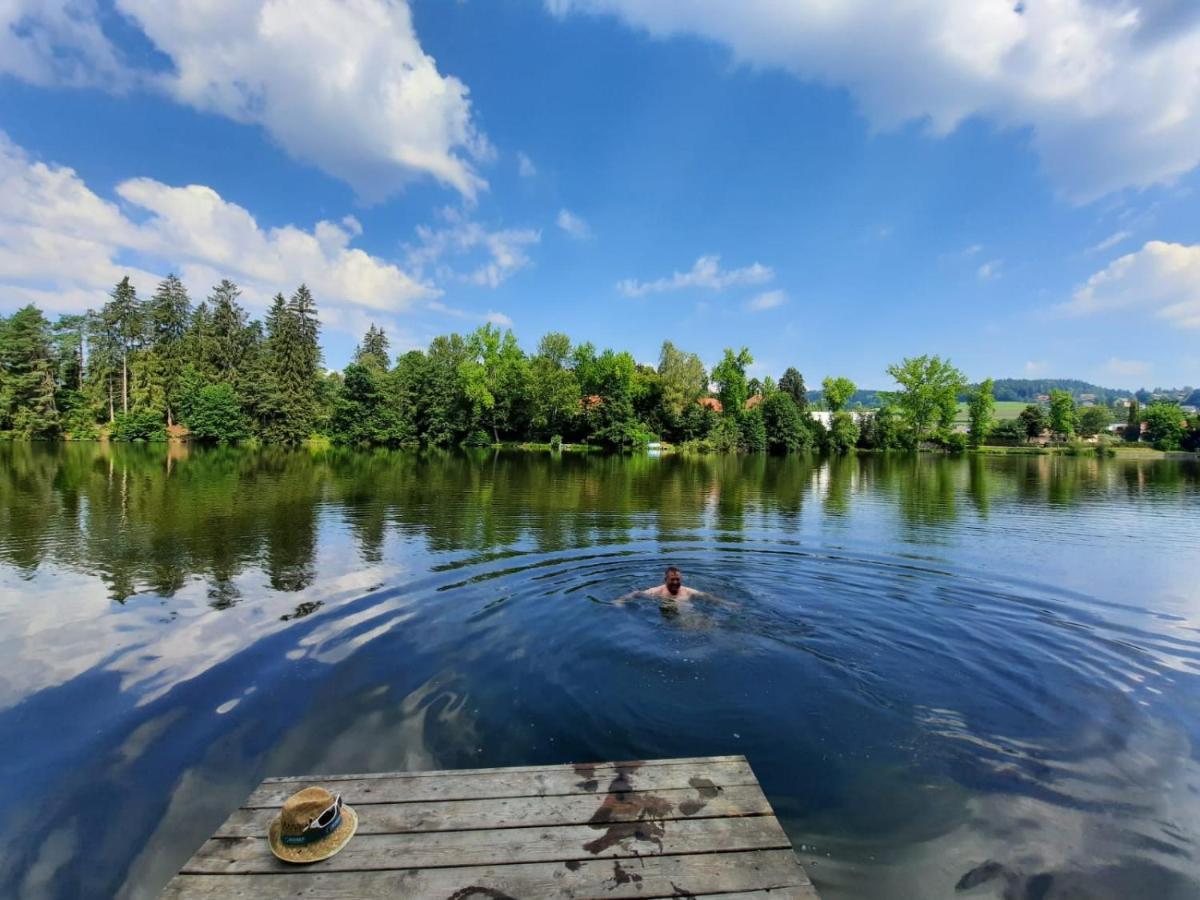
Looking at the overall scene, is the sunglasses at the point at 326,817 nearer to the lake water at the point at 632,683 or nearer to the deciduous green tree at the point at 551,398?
the lake water at the point at 632,683

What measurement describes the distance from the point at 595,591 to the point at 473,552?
461 centimetres

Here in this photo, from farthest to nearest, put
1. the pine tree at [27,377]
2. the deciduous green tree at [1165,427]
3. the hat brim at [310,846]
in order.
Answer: the deciduous green tree at [1165,427]
the pine tree at [27,377]
the hat brim at [310,846]

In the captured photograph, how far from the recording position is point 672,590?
1088 cm

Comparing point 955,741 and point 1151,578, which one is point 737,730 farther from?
point 1151,578

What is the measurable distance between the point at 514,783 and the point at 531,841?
63 cm

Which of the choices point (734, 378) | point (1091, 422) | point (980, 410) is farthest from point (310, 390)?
point (1091, 422)

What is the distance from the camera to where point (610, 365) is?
254 ft

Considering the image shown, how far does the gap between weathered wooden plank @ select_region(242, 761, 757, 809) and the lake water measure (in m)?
1.11

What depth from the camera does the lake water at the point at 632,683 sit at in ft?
16.1

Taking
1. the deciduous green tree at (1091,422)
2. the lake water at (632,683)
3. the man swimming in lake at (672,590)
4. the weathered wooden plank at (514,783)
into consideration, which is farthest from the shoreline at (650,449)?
the weathered wooden plank at (514,783)

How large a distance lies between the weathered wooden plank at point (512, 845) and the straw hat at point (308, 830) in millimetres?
71

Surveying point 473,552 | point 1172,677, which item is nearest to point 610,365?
point 473,552

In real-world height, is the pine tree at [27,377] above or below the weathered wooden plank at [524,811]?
above

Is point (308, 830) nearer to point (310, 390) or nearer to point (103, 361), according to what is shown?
point (310, 390)
